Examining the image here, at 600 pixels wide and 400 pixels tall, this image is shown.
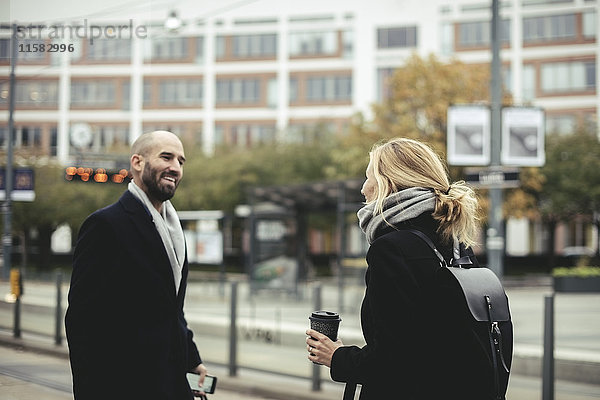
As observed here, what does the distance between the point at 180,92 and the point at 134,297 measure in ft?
185

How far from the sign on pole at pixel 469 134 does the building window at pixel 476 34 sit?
139 feet

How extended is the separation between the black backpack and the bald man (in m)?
1.23

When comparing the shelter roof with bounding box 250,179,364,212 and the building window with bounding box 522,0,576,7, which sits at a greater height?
the building window with bounding box 522,0,576,7

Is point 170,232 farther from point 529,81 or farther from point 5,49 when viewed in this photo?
point 529,81

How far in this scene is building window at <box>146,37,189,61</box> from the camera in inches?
2322

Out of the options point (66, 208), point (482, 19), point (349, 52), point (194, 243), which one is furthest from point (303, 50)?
point (194, 243)

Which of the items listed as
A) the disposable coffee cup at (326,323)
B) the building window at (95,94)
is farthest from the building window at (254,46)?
the disposable coffee cup at (326,323)

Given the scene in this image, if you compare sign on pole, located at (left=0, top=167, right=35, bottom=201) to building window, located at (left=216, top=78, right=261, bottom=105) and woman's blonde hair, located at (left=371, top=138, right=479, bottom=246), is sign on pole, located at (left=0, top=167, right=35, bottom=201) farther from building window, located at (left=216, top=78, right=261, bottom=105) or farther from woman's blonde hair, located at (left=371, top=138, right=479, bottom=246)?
building window, located at (left=216, top=78, right=261, bottom=105)

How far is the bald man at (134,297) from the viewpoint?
3293mm

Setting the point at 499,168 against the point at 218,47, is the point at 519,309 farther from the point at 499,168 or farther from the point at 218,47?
the point at 218,47

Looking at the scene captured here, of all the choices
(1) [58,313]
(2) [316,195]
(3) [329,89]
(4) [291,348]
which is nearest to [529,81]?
(3) [329,89]

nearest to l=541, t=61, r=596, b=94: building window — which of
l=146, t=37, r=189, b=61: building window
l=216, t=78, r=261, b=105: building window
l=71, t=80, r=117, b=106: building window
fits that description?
l=216, t=78, r=261, b=105: building window

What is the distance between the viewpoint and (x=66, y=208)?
116 ft

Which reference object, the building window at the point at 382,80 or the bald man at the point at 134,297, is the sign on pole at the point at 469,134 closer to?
the bald man at the point at 134,297
